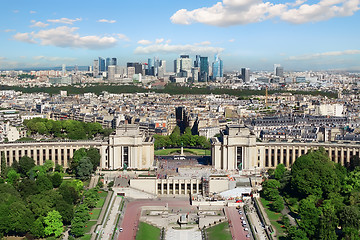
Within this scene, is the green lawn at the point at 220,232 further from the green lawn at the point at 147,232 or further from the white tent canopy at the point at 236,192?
the white tent canopy at the point at 236,192

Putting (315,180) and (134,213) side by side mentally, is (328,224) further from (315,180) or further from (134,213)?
(134,213)

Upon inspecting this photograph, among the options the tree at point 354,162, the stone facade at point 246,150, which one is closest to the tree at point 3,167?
the stone facade at point 246,150

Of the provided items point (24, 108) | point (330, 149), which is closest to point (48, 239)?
point (330, 149)

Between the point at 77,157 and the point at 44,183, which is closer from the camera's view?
the point at 44,183

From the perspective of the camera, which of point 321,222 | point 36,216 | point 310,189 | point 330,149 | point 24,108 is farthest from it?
point 24,108

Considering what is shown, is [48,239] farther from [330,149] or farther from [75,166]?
[330,149]

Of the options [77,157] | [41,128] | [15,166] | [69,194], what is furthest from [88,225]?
[41,128]

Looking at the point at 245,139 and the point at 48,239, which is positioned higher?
the point at 245,139
